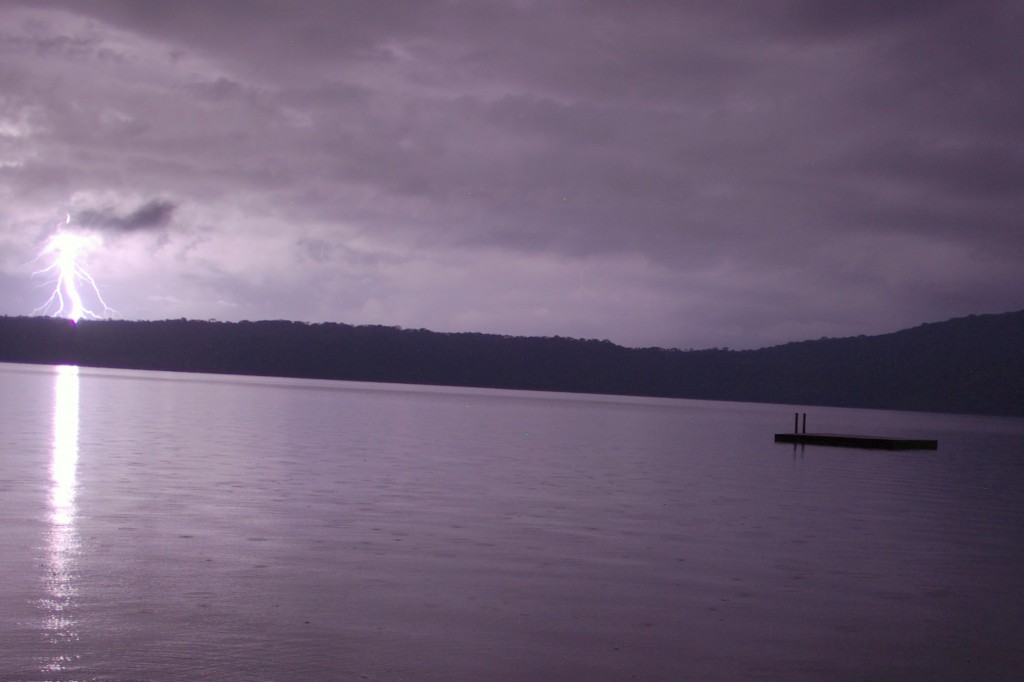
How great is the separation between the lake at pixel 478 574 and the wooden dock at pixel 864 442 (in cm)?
2262

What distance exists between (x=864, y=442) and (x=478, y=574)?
4258 cm

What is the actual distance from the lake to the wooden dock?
22.6 meters

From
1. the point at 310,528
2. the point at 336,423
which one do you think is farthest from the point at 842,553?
the point at 336,423

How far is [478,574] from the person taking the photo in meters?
12.3

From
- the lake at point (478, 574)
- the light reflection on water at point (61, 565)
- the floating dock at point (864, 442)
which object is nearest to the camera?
the light reflection on water at point (61, 565)

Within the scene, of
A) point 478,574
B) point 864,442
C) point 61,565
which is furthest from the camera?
point 864,442

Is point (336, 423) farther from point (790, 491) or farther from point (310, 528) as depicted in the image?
point (310, 528)

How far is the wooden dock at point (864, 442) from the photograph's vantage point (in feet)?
165

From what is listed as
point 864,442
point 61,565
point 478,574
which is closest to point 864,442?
point 864,442

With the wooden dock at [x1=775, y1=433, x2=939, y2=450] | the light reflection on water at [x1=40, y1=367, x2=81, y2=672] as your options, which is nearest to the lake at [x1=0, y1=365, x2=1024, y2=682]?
the light reflection on water at [x1=40, y1=367, x2=81, y2=672]

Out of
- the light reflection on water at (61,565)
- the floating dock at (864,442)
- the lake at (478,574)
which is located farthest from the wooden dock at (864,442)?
the light reflection on water at (61,565)

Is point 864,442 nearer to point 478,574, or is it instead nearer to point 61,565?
point 478,574

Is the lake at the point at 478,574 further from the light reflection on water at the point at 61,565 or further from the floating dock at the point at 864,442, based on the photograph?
the floating dock at the point at 864,442

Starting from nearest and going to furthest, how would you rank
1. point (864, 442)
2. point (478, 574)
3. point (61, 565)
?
1. point (61, 565)
2. point (478, 574)
3. point (864, 442)
